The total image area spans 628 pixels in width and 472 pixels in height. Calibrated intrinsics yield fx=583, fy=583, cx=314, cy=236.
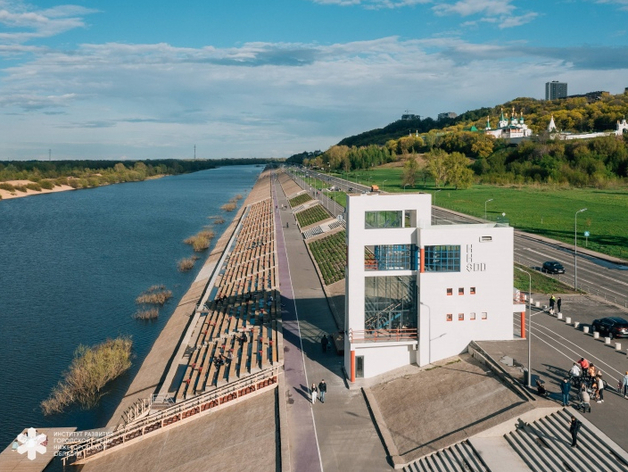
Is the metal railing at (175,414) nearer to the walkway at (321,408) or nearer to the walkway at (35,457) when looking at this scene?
the walkway at (35,457)

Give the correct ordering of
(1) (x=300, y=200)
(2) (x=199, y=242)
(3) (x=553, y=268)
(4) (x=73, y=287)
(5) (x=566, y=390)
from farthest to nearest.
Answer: (1) (x=300, y=200), (2) (x=199, y=242), (4) (x=73, y=287), (3) (x=553, y=268), (5) (x=566, y=390)

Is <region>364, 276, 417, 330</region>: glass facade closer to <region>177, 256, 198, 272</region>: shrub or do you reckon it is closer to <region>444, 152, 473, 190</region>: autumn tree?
<region>177, 256, 198, 272</region>: shrub

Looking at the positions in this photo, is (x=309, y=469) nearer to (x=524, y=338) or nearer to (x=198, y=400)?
(x=198, y=400)

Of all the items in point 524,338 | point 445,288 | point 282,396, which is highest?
point 445,288

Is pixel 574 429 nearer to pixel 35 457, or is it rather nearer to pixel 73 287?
pixel 35 457

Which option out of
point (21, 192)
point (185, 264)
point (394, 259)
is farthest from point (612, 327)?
point (21, 192)

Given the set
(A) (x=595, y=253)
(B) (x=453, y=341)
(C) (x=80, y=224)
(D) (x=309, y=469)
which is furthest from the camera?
(C) (x=80, y=224)

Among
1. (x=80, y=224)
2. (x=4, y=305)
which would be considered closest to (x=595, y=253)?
(x=4, y=305)

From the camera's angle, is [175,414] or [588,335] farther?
[588,335]
